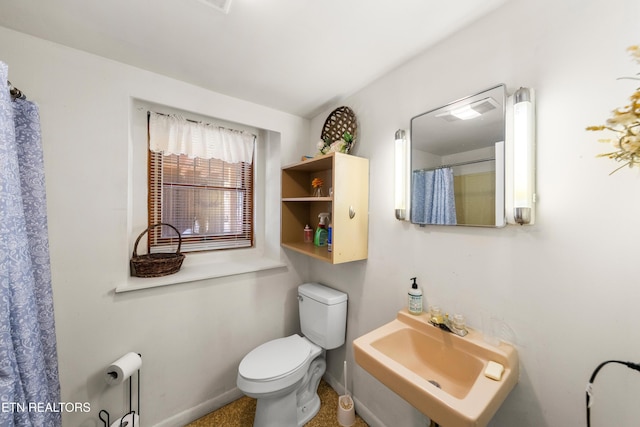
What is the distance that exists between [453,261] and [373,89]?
114cm

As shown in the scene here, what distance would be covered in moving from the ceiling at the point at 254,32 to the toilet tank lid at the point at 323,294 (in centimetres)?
147

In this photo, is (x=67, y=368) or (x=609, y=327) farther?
(x=67, y=368)

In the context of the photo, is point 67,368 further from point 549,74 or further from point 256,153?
point 549,74

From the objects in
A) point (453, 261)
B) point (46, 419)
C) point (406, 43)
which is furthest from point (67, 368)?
point (406, 43)

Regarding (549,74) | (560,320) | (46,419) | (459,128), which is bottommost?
(46,419)

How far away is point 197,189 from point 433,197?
1.72 m

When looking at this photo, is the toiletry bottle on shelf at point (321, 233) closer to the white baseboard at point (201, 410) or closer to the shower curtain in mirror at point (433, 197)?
the shower curtain in mirror at point (433, 197)

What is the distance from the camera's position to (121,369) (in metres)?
1.19

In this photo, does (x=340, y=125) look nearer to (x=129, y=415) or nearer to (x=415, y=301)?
(x=415, y=301)

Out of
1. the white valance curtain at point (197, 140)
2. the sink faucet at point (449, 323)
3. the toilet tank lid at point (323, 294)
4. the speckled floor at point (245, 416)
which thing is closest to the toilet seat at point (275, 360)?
the toilet tank lid at point (323, 294)

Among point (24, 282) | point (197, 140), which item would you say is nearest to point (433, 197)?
point (197, 140)

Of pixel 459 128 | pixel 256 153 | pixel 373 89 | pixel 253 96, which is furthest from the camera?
pixel 256 153

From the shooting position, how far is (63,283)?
46.1 inches

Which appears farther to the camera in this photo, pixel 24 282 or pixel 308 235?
pixel 308 235
